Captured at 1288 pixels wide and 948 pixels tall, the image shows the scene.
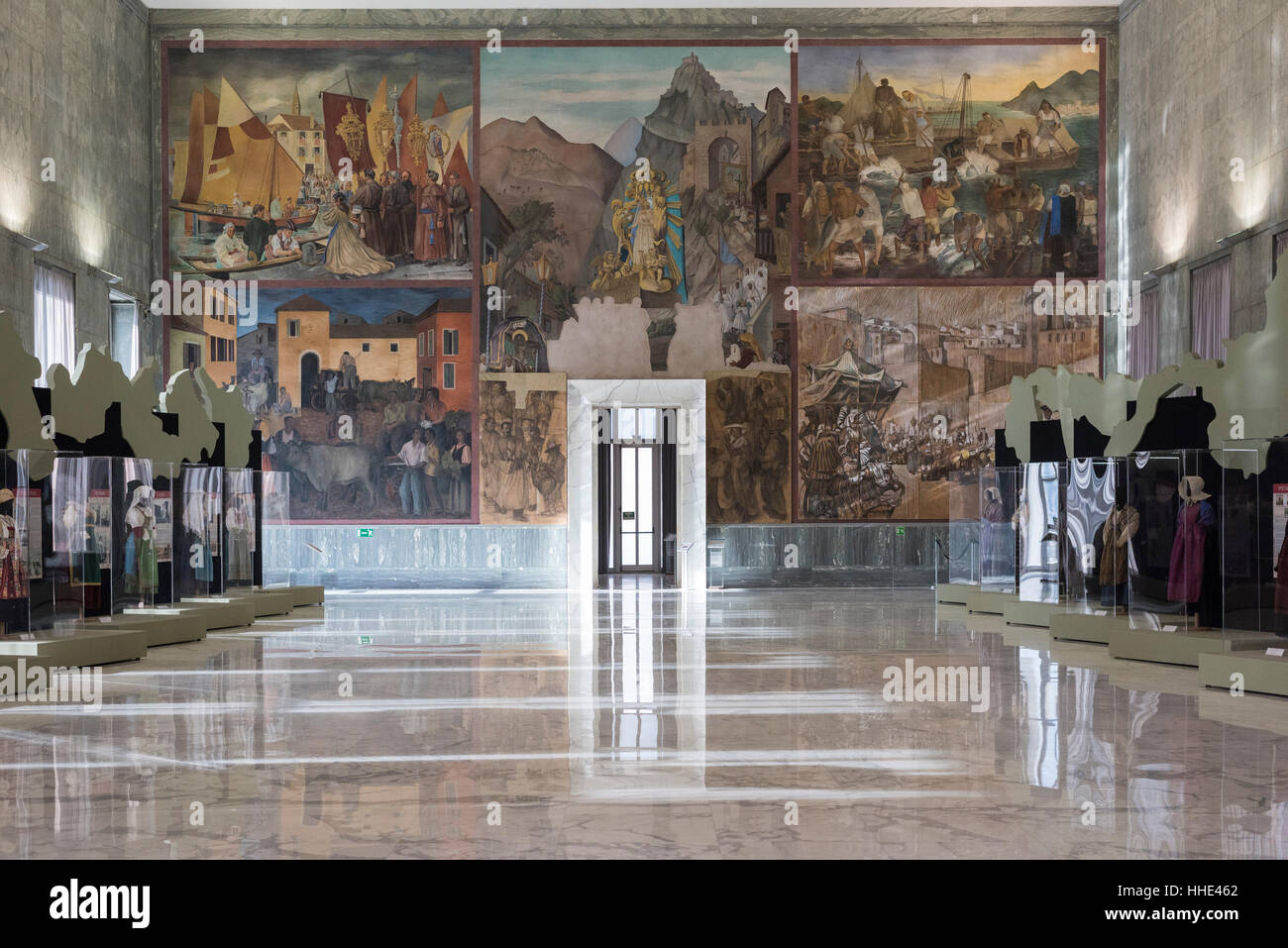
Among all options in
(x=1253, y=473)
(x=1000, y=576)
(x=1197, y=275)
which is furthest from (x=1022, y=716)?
(x=1197, y=275)

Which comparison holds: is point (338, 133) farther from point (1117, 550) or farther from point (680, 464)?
point (1117, 550)

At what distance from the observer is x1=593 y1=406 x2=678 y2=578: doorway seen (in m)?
29.3

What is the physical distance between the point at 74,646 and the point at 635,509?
19235 millimetres

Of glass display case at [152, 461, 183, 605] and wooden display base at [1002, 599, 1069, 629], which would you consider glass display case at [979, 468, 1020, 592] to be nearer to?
wooden display base at [1002, 599, 1069, 629]

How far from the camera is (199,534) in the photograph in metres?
15.7

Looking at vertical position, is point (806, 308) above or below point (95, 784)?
above

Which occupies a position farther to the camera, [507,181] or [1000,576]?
[507,181]

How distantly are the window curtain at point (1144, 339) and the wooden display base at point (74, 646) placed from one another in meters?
19.6

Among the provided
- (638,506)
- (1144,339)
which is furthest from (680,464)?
(1144,339)

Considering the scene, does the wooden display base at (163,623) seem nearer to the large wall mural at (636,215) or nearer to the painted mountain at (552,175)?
the large wall mural at (636,215)

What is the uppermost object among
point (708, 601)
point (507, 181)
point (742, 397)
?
point (507, 181)

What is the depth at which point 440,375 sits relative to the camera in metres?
25.6
